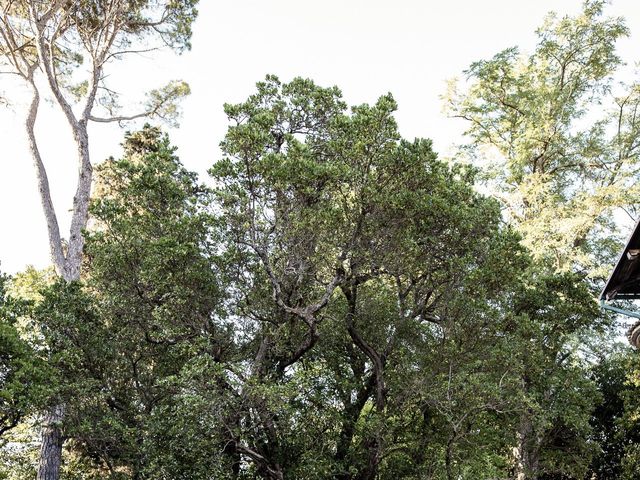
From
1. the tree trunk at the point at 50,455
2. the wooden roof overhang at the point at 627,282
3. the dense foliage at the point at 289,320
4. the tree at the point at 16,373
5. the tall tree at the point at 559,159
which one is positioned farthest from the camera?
the tall tree at the point at 559,159

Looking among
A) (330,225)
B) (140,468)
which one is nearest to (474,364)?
(330,225)

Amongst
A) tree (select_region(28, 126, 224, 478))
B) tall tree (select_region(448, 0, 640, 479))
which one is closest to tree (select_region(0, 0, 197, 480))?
tree (select_region(28, 126, 224, 478))

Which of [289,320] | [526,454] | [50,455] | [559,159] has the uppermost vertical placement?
[559,159]

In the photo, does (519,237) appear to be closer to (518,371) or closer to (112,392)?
(518,371)

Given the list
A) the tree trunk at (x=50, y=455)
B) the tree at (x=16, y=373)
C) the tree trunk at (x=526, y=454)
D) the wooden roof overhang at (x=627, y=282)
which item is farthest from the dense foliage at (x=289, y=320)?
the wooden roof overhang at (x=627, y=282)

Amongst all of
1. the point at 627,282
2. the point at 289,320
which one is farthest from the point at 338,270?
the point at 627,282

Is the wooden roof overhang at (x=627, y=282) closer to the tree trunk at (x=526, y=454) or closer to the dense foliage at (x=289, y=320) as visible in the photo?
the dense foliage at (x=289, y=320)

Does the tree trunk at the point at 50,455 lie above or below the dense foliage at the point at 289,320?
below

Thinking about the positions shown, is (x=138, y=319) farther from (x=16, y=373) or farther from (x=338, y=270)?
(x=338, y=270)

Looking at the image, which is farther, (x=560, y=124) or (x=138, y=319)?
(x=560, y=124)

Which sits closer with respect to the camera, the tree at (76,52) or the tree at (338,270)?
the tree at (338,270)

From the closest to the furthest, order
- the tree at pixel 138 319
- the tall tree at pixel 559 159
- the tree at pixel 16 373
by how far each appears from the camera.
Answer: the tree at pixel 16 373, the tree at pixel 138 319, the tall tree at pixel 559 159

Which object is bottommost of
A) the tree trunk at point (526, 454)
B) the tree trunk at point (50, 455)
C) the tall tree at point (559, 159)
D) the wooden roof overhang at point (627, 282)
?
the tree trunk at point (526, 454)

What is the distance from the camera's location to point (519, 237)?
10.0 meters
